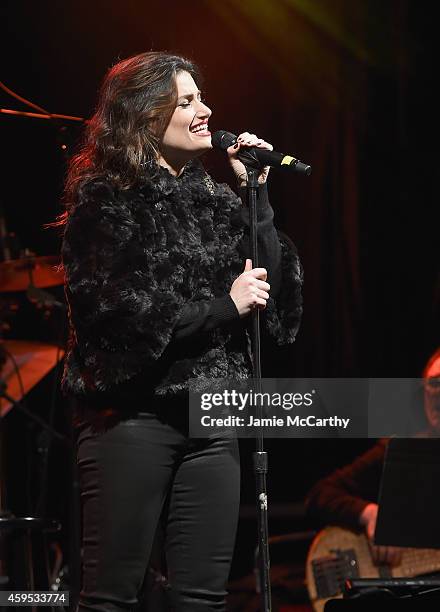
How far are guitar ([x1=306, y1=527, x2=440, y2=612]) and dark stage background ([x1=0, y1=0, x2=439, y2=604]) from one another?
51cm

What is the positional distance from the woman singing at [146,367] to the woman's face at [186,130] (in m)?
0.02

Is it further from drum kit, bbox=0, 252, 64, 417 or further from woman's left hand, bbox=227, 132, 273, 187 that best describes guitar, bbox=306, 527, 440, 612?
woman's left hand, bbox=227, 132, 273, 187

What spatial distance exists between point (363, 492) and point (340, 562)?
32 centimetres

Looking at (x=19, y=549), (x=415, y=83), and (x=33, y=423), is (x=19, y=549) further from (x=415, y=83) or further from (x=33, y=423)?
(x=415, y=83)

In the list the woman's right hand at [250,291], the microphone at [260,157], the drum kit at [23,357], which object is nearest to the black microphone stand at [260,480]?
the woman's right hand at [250,291]

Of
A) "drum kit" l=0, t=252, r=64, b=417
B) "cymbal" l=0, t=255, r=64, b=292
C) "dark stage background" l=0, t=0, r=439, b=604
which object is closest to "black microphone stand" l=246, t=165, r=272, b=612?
"cymbal" l=0, t=255, r=64, b=292

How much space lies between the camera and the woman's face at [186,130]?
223cm

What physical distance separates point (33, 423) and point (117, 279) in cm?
223

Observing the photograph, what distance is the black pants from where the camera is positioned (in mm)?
1999

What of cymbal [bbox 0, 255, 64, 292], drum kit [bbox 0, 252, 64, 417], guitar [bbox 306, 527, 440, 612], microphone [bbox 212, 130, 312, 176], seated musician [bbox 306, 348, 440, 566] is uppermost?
microphone [bbox 212, 130, 312, 176]

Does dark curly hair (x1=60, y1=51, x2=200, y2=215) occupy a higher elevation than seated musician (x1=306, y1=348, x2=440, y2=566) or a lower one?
higher

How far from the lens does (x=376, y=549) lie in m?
3.51

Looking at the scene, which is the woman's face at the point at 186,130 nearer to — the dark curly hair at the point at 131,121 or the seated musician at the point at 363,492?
the dark curly hair at the point at 131,121

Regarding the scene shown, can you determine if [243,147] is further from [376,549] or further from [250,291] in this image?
[376,549]
